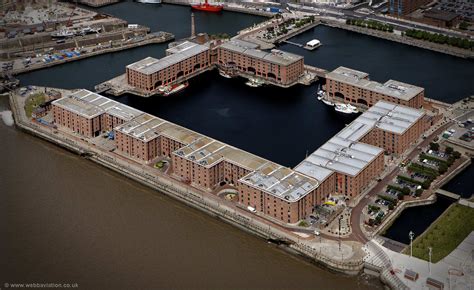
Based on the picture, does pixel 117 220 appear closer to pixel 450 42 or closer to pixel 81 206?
pixel 81 206

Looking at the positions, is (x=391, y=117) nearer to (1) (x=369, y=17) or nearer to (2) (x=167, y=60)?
(2) (x=167, y=60)

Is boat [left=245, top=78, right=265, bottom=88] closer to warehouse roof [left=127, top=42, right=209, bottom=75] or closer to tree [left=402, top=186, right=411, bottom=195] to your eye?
warehouse roof [left=127, top=42, right=209, bottom=75]

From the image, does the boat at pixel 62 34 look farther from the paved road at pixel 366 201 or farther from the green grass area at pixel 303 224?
the green grass area at pixel 303 224

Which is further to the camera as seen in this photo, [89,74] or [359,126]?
[89,74]

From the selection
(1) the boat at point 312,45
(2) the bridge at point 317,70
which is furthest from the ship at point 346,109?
(1) the boat at point 312,45

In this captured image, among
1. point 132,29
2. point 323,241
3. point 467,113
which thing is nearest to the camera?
point 323,241

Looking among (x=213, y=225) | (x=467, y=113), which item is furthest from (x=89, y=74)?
(x=467, y=113)

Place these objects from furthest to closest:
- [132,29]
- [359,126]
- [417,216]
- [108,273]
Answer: [132,29], [359,126], [417,216], [108,273]

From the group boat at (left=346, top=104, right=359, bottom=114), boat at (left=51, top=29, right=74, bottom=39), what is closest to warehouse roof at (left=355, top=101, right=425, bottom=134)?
boat at (left=346, top=104, right=359, bottom=114)
